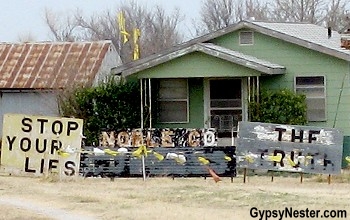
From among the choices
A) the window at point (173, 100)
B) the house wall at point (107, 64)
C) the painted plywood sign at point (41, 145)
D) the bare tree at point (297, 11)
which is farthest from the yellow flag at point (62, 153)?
the bare tree at point (297, 11)

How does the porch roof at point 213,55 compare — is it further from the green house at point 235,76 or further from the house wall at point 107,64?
the house wall at point 107,64

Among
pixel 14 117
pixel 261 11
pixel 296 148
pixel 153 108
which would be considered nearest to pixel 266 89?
pixel 153 108

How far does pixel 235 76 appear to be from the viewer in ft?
85.1

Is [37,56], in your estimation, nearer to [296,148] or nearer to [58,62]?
[58,62]

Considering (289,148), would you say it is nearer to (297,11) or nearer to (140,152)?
(140,152)

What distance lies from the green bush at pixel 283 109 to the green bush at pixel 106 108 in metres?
3.70

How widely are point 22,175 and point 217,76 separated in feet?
23.3

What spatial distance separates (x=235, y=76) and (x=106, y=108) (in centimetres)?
386

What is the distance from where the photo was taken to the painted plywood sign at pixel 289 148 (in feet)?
67.0

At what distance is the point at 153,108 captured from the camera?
89.7 ft

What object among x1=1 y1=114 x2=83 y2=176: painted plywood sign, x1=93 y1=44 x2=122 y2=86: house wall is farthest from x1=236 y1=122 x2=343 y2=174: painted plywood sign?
x1=93 y1=44 x2=122 y2=86: house wall

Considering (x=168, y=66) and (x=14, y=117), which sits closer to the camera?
(x=14, y=117)

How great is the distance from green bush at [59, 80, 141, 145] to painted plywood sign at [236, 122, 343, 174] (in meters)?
6.95

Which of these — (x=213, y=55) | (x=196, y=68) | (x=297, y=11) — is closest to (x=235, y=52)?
(x=213, y=55)
